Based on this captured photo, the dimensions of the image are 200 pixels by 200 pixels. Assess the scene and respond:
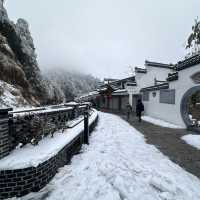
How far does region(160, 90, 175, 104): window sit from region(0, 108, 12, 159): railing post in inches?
470

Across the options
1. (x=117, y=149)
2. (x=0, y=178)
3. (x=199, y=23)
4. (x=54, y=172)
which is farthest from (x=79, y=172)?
(x=199, y=23)

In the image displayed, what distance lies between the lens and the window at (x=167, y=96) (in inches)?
527

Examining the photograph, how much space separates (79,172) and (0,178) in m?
1.67

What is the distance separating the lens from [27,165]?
3236mm

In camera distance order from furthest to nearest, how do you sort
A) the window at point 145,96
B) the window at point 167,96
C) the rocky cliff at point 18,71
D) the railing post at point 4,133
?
1. the window at point 145,96
2. the rocky cliff at point 18,71
3. the window at point 167,96
4. the railing post at point 4,133

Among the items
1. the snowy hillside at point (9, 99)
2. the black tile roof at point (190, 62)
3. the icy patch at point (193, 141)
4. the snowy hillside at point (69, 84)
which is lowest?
the icy patch at point (193, 141)

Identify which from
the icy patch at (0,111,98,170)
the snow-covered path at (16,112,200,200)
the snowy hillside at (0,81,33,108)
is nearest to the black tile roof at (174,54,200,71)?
the snow-covered path at (16,112,200,200)

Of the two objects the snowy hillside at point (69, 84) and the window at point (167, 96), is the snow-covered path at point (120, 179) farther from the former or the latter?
the snowy hillside at point (69, 84)

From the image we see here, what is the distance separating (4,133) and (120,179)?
2.53 metres

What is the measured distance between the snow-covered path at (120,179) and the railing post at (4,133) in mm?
996

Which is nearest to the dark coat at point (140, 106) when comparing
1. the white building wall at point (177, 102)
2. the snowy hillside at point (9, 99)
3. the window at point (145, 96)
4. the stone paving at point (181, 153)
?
the white building wall at point (177, 102)

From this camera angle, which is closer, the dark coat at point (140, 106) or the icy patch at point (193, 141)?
the icy patch at point (193, 141)

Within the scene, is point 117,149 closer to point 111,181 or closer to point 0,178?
point 111,181

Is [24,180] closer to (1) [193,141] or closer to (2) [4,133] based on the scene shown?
(2) [4,133]
